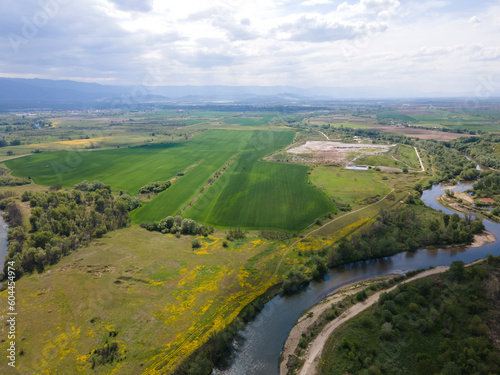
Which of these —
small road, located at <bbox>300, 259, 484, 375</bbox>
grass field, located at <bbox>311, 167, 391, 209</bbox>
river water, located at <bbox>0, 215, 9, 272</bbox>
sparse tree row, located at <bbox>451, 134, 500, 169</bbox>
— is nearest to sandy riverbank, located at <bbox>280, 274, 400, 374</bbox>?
small road, located at <bbox>300, 259, 484, 375</bbox>

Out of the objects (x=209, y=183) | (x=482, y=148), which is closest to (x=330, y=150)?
(x=482, y=148)

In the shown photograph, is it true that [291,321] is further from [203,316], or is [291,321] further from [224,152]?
[224,152]

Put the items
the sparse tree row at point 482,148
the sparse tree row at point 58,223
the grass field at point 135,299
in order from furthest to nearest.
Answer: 1. the sparse tree row at point 482,148
2. the sparse tree row at point 58,223
3. the grass field at point 135,299

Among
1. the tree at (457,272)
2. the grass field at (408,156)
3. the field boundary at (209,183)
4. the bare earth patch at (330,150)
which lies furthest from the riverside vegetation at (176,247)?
the bare earth patch at (330,150)

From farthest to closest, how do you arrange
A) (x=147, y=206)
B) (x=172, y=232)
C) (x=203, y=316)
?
(x=147, y=206) < (x=172, y=232) < (x=203, y=316)

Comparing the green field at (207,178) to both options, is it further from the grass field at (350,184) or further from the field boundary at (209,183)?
the grass field at (350,184)

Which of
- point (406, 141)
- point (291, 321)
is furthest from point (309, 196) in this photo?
point (406, 141)

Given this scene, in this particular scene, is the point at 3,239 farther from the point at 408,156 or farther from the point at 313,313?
the point at 408,156

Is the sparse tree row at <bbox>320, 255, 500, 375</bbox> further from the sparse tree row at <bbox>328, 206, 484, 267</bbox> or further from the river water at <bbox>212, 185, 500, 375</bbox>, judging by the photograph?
the sparse tree row at <bbox>328, 206, 484, 267</bbox>
